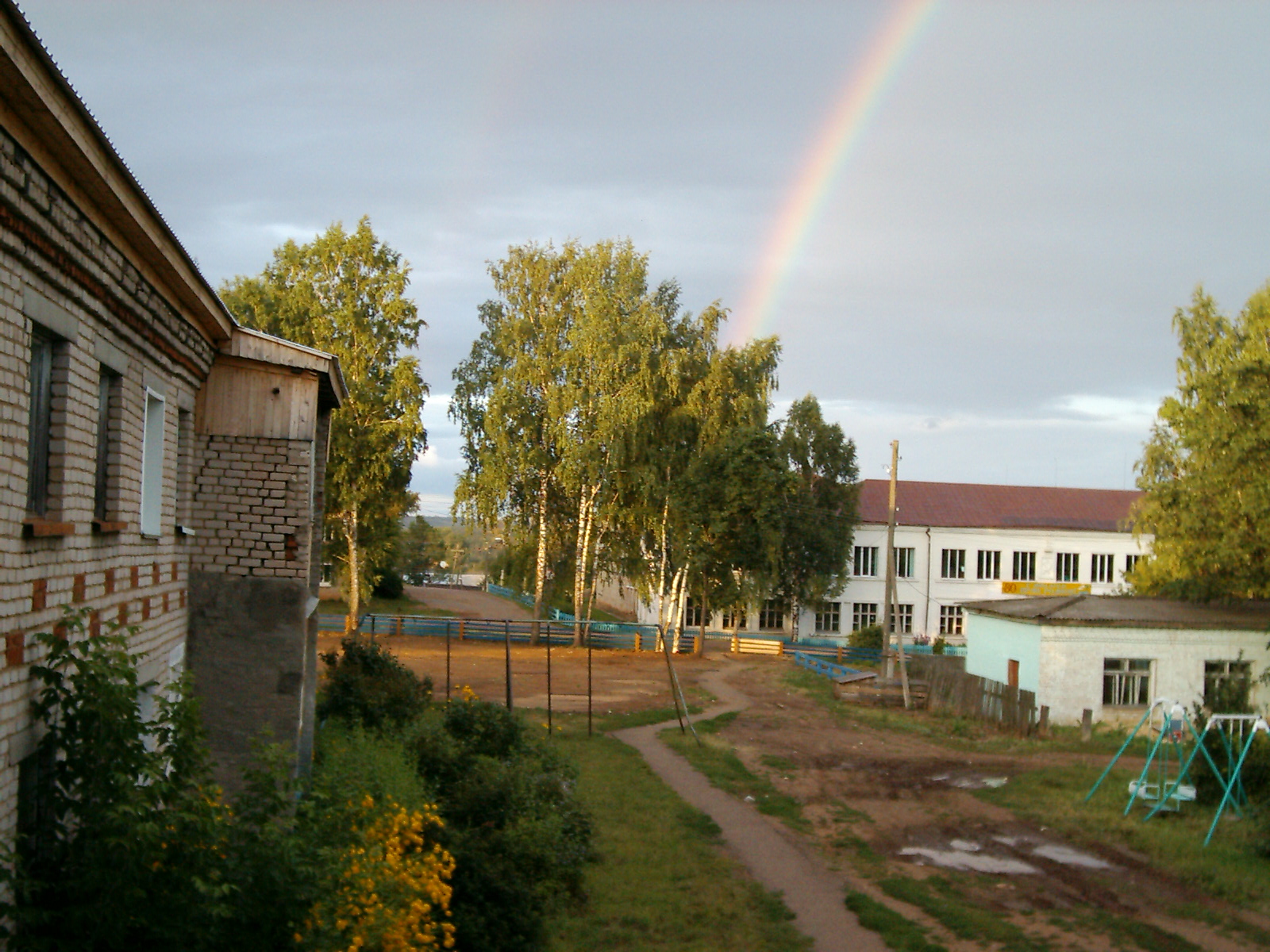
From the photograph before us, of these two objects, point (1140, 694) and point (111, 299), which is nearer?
point (111, 299)

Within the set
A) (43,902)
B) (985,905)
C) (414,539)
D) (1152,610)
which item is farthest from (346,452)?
(414,539)

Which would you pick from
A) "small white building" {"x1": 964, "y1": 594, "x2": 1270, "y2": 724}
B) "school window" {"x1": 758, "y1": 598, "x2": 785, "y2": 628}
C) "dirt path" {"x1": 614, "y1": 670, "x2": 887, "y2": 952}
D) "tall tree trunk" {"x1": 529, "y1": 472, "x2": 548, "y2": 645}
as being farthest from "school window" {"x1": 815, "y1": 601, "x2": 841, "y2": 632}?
"dirt path" {"x1": 614, "y1": 670, "x2": 887, "y2": 952}

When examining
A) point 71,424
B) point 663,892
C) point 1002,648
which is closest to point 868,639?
point 1002,648

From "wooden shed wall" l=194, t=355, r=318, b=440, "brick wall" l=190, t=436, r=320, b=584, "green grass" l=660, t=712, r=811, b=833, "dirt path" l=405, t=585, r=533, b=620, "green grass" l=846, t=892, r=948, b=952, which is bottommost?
"dirt path" l=405, t=585, r=533, b=620

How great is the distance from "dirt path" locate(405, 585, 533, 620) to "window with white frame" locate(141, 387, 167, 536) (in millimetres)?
46793

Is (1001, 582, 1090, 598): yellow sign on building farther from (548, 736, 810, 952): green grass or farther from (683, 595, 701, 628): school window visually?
(548, 736, 810, 952): green grass

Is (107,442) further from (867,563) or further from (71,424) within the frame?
(867,563)

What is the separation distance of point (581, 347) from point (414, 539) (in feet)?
136

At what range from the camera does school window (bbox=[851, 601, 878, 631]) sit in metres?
54.3

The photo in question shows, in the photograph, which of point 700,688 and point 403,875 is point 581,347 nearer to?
point 700,688

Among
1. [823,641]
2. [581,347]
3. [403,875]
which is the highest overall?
[581,347]

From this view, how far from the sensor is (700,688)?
3441 cm

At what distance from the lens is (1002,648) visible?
99.3ft

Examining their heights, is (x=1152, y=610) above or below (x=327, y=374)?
below
